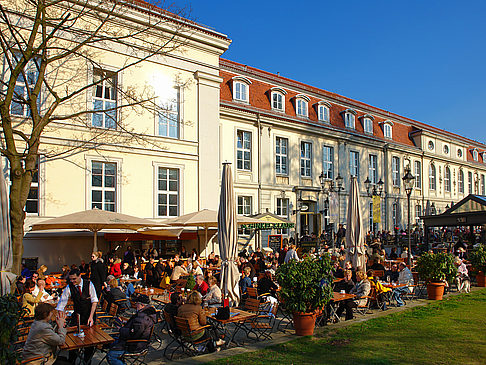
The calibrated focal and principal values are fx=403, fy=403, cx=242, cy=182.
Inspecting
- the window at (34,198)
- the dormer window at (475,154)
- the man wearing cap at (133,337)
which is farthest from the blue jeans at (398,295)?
the dormer window at (475,154)

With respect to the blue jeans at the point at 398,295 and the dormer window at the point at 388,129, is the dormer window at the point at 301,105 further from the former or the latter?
the blue jeans at the point at 398,295

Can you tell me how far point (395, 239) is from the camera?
2769 cm

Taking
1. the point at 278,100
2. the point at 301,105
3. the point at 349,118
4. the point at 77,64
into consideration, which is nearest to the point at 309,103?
the point at 301,105

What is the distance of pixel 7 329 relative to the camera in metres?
4.51

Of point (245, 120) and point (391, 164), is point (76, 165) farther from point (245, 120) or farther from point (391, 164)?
point (391, 164)

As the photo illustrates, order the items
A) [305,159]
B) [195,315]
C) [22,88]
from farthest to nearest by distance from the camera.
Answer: [305,159] < [22,88] < [195,315]

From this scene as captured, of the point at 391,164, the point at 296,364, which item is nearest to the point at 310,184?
the point at 391,164

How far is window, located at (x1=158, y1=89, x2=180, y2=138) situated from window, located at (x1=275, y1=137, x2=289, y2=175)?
8957 millimetres

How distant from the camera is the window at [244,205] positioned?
2426cm

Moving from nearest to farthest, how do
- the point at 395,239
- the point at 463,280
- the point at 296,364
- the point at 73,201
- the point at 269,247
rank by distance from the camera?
the point at 296,364
the point at 463,280
the point at 73,201
the point at 269,247
the point at 395,239

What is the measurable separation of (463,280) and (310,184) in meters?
15.5

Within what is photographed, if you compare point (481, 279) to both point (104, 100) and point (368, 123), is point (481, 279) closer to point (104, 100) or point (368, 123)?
point (104, 100)

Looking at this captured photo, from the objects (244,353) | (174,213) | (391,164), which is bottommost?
(244,353)

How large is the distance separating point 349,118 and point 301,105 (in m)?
5.61
